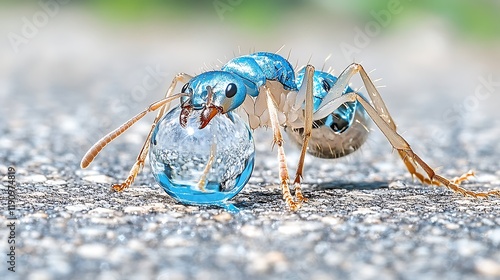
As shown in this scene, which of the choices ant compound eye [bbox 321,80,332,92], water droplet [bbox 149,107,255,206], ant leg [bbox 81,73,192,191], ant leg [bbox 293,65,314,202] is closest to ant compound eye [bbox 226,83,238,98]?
water droplet [bbox 149,107,255,206]

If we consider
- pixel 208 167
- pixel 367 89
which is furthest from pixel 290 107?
pixel 208 167

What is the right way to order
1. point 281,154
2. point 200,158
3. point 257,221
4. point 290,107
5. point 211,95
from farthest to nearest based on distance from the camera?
point 290,107 < point 281,154 < point 211,95 < point 200,158 < point 257,221

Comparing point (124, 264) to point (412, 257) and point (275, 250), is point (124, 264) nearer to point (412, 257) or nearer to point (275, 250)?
point (275, 250)

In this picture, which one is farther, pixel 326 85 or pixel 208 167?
pixel 326 85

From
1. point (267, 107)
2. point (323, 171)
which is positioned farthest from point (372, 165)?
point (267, 107)

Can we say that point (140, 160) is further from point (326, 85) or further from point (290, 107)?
point (326, 85)

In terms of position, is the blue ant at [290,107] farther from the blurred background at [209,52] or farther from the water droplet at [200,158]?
the blurred background at [209,52]

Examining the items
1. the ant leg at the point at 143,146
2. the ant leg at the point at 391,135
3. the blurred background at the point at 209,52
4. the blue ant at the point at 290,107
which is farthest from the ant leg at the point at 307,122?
the blurred background at the point at 209,52

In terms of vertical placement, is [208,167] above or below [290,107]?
below
